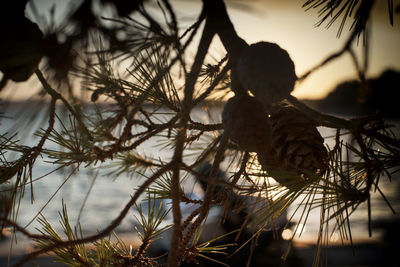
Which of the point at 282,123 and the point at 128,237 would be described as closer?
the point at 282,123

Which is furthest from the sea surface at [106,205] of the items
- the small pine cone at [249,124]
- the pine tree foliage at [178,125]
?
the small pine cone at [249,124]

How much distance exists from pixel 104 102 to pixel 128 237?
1.63 m

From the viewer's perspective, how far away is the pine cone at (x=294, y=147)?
0.33 m

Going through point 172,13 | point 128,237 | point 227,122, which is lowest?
point 128,237

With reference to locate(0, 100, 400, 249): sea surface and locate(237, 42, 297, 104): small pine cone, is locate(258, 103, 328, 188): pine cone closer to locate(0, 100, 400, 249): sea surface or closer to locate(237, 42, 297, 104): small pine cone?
locate(237, 42, 297, 104): small pine cone

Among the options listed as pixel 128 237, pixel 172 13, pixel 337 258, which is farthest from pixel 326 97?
pixel 128 237

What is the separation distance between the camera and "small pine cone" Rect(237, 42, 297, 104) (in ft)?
0.80

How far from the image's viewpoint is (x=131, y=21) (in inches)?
12.4

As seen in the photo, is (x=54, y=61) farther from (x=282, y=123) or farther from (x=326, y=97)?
(x=326, y=97)

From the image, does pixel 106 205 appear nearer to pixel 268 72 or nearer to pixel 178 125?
pixel 178 125

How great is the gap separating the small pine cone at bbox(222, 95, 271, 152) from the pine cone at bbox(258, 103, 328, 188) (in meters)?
0.06

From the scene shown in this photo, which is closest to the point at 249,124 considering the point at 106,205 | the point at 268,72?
the point at 268,72

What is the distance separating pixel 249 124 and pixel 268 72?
5 cm

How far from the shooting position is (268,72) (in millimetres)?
242
